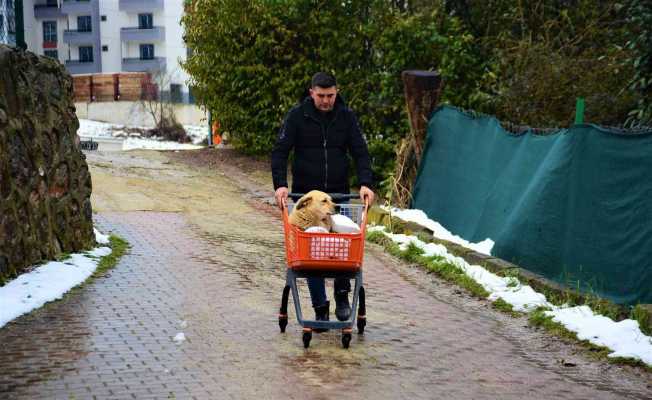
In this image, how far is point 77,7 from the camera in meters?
65.8

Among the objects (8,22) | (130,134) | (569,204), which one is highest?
(8,22)

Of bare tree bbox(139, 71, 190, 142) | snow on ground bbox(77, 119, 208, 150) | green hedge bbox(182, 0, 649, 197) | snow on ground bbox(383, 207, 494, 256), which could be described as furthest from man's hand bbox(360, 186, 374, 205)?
bare tree bbox(139, 71, 190, 142)

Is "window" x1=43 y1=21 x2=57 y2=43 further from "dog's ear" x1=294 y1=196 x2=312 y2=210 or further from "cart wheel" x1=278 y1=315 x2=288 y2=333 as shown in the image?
"dog's ear" x1=294 y1=196 x2=312 y2=210

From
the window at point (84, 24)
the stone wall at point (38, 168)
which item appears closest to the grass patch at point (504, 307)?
the stone wall at point (38, 168)

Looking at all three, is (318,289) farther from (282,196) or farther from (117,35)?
(117,35)

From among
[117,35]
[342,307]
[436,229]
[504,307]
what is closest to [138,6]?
[117,35]

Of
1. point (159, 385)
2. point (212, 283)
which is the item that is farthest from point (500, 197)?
point (159, 385)

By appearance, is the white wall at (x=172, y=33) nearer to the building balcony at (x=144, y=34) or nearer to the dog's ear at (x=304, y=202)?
the building balcony at (x=144, y=34)

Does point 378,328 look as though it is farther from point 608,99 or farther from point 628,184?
point 608,99

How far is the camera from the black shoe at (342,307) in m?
8.16

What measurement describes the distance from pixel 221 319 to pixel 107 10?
64321 mm

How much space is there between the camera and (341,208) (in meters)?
8.12

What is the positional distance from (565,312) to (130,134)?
123 feet

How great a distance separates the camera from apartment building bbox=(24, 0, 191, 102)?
2628 inches
